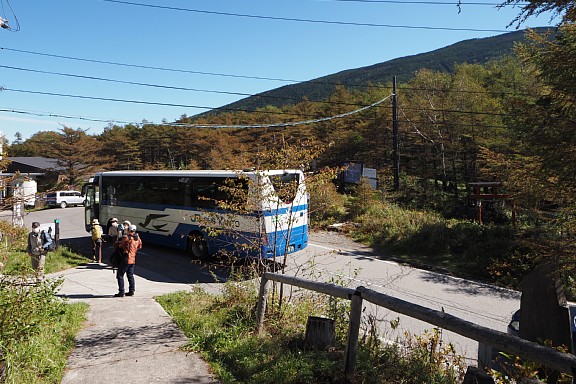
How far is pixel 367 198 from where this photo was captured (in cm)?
2119

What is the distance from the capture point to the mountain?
144m

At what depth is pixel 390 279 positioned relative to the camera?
11727 millimetres

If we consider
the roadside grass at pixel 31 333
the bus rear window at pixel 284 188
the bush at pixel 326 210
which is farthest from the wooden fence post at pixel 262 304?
the bush at pixel 326 210

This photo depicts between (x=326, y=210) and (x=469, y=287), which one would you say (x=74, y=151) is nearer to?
(x=326, y=210)

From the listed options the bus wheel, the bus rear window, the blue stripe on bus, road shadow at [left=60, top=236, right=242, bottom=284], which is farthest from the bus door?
the bus rear window

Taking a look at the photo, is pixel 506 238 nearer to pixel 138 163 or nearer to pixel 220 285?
pixel 220 285

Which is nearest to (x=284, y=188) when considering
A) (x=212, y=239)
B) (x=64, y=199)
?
(x=212, y=239)

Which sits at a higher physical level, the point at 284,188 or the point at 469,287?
the point at 284,188

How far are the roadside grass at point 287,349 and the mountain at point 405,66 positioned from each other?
428 ft

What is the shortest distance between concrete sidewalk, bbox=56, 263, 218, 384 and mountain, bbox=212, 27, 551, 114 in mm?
129551

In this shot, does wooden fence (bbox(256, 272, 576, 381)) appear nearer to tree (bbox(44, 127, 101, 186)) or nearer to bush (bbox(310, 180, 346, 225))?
bush (bbox(310, 180, 346, 225))

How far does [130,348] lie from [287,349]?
208cm

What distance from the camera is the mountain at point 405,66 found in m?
144

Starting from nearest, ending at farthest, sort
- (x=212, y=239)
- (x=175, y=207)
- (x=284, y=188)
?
(x=284, y=188)
(x=212, y=239)
(x=175, y=207)
